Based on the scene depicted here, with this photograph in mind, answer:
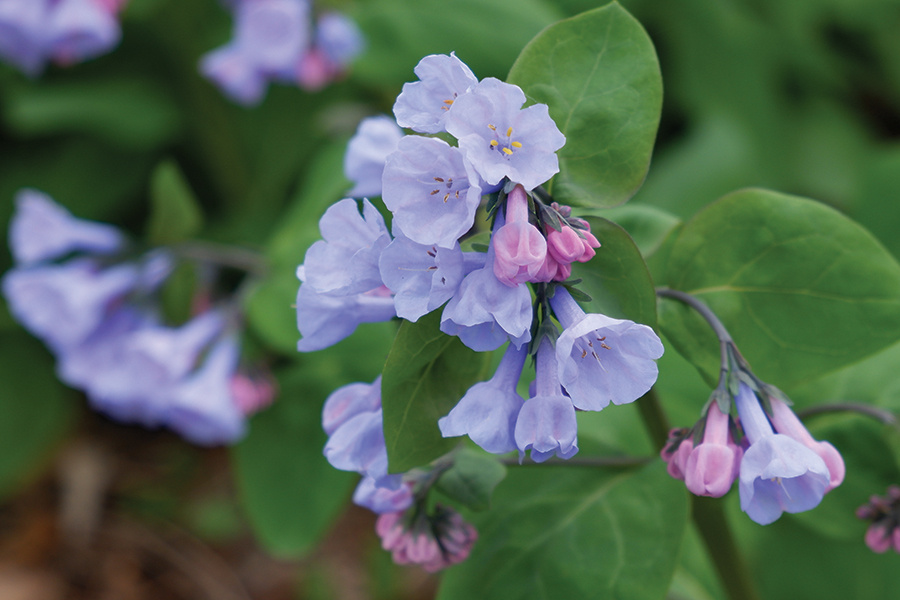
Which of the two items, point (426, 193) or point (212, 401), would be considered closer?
point (426, 193)

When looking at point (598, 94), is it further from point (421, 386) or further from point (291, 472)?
point (291, 472)

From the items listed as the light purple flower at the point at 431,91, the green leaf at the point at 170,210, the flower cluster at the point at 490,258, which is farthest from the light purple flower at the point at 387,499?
the green leaf at the point at 170,210

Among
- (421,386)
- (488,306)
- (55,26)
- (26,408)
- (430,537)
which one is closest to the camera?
(488,306)

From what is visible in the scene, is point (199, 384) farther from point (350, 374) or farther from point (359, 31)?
point (359, 31)

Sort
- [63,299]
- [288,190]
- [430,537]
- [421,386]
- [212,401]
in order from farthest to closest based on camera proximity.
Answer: [288,190]
[63,299]
[212,401]
[430,537]
[421,386]

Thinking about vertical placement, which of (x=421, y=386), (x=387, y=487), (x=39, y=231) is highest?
(x=421, y=386)

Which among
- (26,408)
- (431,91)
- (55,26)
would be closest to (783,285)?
(431,91)

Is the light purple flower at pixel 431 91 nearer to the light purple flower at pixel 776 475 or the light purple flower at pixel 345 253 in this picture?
the light purple flower at pixel 345 253
